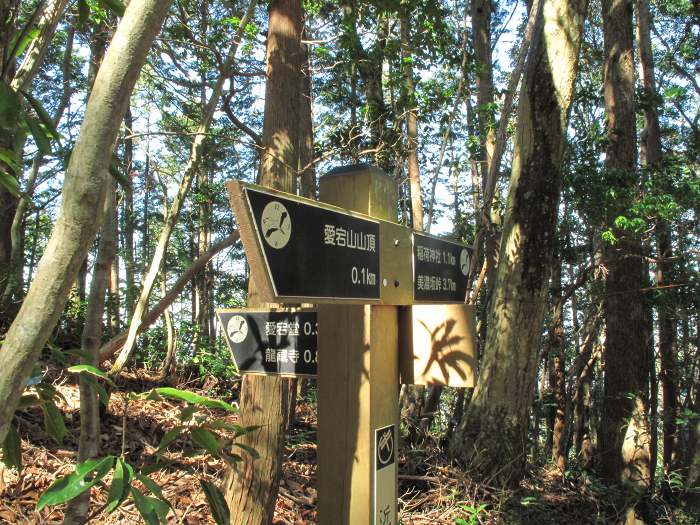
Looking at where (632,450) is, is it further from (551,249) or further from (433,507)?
(433,507)

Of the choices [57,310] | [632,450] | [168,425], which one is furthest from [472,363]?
[632,450]

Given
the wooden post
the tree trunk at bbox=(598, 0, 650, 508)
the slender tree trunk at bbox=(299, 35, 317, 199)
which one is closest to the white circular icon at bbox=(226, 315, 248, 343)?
the wooden post

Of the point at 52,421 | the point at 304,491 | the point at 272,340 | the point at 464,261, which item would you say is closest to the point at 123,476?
the point at 52,421

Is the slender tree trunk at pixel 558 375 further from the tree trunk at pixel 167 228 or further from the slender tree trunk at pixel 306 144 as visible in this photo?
the tree trunk at pixel 167 228

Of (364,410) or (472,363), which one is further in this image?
(472,363)

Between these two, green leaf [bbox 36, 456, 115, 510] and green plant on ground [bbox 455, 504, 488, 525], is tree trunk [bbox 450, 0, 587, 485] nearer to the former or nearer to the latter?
green plant on ground [bbox 455, 504, 488, 525]

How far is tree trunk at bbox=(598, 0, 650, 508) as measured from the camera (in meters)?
8.19

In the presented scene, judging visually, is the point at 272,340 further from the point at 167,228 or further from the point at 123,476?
the point at 167,228

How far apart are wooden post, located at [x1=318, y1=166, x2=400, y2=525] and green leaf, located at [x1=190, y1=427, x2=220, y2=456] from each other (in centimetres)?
64

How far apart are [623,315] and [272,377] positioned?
7352 mm

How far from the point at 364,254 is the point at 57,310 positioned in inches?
47.7

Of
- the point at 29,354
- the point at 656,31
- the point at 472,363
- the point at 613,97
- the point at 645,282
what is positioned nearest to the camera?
the point at 29,354

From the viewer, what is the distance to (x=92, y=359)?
1.97 metres

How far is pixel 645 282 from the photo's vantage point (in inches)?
376
